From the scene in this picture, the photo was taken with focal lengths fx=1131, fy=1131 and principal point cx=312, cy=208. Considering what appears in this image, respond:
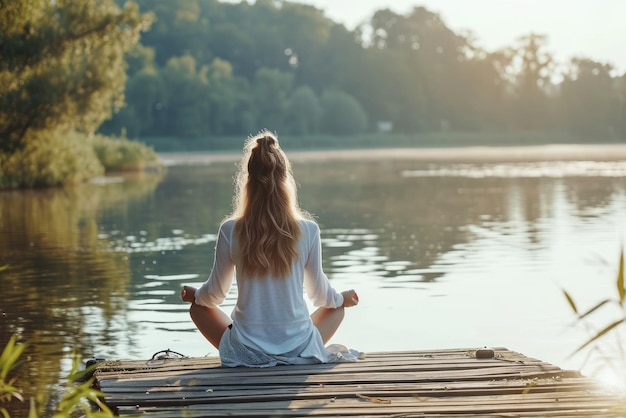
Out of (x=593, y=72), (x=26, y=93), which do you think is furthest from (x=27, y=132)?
(x=593, y=72)

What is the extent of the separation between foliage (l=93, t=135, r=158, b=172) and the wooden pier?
3002 centimetres

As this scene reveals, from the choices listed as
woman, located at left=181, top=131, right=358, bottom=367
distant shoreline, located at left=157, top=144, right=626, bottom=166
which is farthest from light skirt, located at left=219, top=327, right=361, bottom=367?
distant shoreline, located at left=157, top=144, right=626, bottom=166

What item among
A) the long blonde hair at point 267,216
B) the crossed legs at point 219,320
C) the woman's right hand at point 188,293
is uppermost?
the long blonde hair at point 267,216

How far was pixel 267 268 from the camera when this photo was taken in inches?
189

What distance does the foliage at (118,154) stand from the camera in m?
34.7

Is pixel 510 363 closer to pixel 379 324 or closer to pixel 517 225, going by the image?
pixel 379 324

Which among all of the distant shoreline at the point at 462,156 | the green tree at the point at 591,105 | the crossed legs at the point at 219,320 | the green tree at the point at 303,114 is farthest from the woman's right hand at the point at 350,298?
the green tree at the point at 591,105

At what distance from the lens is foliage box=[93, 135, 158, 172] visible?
1367 inches

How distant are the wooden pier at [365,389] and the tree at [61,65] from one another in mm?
18615

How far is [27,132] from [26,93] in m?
1.12

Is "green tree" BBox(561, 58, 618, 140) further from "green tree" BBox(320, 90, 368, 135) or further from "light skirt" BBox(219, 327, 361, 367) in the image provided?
"light skirt" BBox(219, 327, 361, 367)

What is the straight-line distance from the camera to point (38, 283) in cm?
1029

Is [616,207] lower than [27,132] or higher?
lower

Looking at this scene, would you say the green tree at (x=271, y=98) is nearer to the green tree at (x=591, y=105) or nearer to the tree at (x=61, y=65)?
the green tree at (x=591, y=105)
